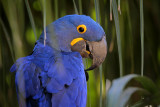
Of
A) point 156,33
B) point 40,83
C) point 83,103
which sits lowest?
point 83,103

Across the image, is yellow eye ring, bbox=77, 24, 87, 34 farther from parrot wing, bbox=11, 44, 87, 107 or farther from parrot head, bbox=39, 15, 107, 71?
parrot wing, bbox=11, 44, 87, 107

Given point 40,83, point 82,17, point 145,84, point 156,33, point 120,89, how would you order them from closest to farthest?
point 120,89 < point 145,84 < point 156,33 < point 40,83 < point 82,17

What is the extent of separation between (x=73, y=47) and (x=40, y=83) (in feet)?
1.11

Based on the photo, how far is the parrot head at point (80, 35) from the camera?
1.16m

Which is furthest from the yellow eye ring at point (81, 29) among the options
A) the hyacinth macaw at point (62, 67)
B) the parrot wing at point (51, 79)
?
the parrot wing at point (51, 79)

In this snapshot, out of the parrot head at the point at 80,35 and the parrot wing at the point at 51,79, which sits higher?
the parrot head at the point at 80,35

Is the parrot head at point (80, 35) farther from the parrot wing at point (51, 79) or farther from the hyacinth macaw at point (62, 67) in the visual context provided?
the parrot wing at point (51, 79)

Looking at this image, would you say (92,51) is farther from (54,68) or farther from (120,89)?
(120,89)

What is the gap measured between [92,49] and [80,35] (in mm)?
101

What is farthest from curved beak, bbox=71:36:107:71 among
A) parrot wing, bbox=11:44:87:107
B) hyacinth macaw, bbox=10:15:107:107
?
parrot wing, bbox=11:44:87:107

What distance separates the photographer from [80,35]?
47.1 inches

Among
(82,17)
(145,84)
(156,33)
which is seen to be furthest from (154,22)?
(82,17)

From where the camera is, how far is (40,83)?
90 cm

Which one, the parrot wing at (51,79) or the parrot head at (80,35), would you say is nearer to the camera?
the parrot wing at (51,79)
